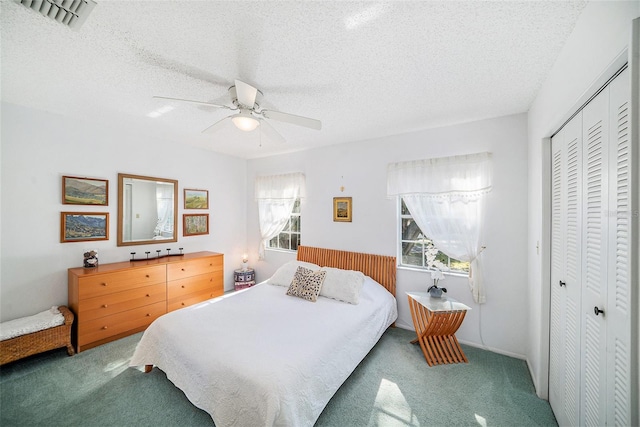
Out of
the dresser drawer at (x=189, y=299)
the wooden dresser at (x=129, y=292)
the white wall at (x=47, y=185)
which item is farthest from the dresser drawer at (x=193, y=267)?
the white wall at (x=47, y=185)

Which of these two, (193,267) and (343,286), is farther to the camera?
(193,267)

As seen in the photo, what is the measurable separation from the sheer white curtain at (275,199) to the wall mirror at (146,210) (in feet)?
4.52

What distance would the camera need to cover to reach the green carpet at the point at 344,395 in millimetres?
1717

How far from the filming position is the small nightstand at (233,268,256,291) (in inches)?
172

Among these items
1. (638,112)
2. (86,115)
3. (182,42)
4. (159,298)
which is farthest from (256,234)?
(638,112)

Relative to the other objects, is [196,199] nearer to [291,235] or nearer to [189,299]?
[189,299]

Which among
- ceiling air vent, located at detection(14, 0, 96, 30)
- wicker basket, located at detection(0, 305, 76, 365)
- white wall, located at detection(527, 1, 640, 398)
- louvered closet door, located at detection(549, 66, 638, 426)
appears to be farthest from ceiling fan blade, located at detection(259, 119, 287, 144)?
wicker basket, located at detection(0, 305, 76, 365)

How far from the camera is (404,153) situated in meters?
3.11

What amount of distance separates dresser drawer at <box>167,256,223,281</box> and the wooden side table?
2903 millimetres

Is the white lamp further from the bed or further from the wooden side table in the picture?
the wooden side table

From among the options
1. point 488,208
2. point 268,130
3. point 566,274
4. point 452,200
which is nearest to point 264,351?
point 268,130

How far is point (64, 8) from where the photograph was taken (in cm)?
123

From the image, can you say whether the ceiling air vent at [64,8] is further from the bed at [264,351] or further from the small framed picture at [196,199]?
the small framed picture at [196,199]

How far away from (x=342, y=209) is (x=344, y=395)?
225 cm
